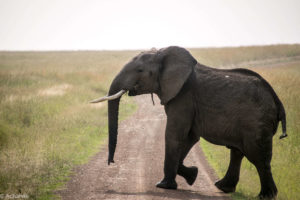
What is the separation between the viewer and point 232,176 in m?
8.70

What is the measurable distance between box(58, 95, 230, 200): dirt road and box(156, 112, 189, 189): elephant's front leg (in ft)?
0.76

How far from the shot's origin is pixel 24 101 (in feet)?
59.1

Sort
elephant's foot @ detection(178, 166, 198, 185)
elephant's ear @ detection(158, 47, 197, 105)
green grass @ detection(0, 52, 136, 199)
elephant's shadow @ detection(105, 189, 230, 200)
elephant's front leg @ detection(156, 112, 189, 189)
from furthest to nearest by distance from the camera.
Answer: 1. elephant's foot @ detection(178, 166, 198, 185)
2. green grass @ detection(0, 52, 136, 199)
3. elephant's ear @ detection(158, 47, 197, 105)
4. elephant's front leg @ detection(156, 112, 189, 189)
5. elephant's shadow @ detection(105, 189, 230, 200)

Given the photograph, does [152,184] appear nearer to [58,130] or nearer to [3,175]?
[3,175]

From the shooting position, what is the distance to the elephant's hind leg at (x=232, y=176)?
341 inches

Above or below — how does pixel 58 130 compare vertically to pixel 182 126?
below

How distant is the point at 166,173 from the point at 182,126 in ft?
3.33

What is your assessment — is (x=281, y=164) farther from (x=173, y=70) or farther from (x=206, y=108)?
(x=173, y=70)

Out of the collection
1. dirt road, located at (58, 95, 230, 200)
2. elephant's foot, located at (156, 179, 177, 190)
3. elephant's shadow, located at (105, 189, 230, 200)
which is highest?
elephant's foot, located at (156, 179, 177, 190)

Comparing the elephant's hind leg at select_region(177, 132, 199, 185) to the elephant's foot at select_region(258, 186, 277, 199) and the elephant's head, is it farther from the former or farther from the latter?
the elephant's foot at select_region(258, 186, 277, 199)

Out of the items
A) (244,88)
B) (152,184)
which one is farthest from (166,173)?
(244,88)

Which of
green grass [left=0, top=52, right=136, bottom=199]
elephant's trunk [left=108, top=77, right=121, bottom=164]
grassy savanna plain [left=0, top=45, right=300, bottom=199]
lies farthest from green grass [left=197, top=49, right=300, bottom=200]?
green grass [left=0, top=52, right=136, bottom=199]

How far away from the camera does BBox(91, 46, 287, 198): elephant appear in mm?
7914

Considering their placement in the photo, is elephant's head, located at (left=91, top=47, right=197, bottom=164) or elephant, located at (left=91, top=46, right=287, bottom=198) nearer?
elephant, located at (left=91, top=46, right=287, bottom=198)
